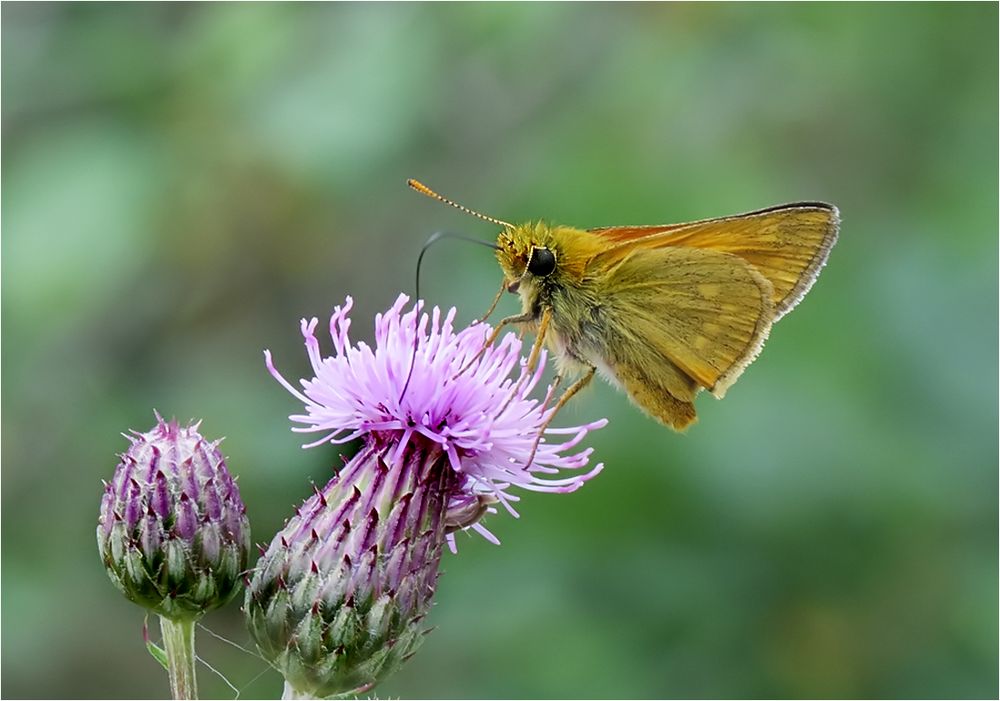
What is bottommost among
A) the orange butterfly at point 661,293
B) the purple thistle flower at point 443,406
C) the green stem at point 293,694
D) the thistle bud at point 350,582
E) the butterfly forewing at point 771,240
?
the green stem at point 293,694

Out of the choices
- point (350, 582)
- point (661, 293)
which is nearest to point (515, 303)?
point (661, 293)

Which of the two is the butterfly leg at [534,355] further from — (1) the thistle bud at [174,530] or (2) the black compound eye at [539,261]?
(1) the thistle bud at [174,530]

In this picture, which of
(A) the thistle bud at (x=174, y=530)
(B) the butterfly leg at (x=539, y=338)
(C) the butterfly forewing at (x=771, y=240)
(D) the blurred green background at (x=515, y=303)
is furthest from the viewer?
(D) the blurred green background at (x=515, y=303)

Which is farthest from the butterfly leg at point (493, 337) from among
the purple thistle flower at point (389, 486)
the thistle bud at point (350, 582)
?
the thistle bud at point (350, 582)

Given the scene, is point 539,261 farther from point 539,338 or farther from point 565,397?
point 565,397

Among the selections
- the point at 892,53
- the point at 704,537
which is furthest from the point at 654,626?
the point at 892,53

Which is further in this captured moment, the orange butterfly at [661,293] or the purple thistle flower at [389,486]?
the orange butterfly at [661,293]

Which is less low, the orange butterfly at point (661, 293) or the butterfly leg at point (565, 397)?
the orange butterfly at point (661, 293)

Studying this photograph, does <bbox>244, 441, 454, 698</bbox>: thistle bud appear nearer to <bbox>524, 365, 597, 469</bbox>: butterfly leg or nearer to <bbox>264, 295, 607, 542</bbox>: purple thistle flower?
<bbox>264, 295, 607, 542</bbox>: purple thistle flower
